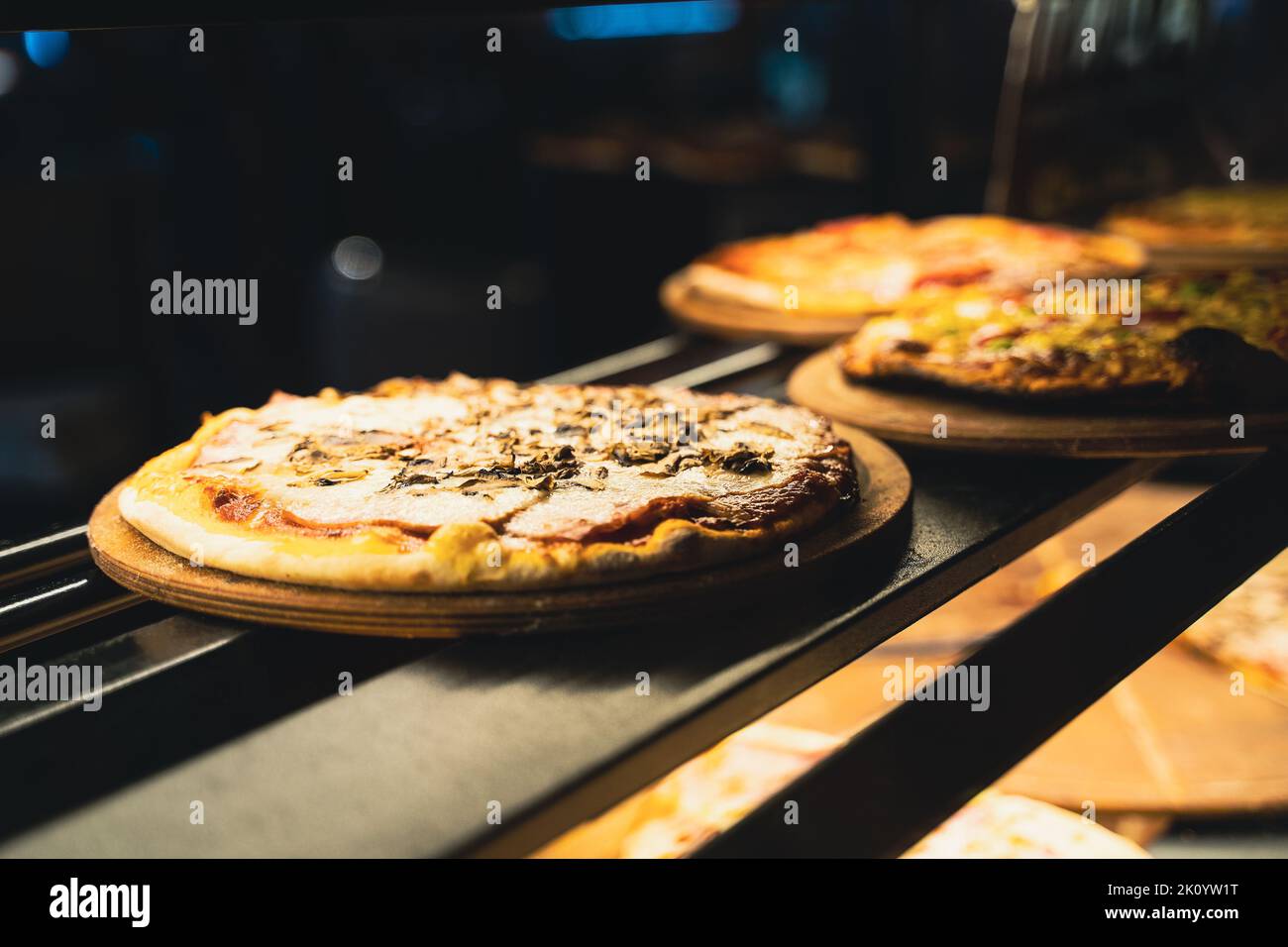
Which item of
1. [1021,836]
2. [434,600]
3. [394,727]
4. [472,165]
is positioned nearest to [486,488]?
[434,600]

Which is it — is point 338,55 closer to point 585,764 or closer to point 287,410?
point 287,410

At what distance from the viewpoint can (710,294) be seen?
3738 millimetres

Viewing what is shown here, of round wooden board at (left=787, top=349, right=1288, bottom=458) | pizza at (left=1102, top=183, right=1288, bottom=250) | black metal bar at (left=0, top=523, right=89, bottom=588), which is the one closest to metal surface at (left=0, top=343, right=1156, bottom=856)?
black metal bar at (left=0, top=523, right=89, bottom=588)

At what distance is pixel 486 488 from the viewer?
73.4 inches

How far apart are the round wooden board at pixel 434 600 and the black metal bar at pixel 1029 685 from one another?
0.97ft

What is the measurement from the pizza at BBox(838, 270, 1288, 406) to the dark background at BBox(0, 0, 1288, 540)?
1452 millimetres

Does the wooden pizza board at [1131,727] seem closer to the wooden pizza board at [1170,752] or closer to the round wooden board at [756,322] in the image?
the wooden pizza board at [1170,752]

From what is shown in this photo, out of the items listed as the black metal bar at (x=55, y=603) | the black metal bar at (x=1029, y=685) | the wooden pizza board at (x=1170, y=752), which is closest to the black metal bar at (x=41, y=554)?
the black metal bar at (x=55, y=603)

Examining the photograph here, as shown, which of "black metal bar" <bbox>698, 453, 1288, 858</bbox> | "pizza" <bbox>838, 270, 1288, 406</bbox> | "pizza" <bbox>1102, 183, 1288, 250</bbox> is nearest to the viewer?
"black metal bar" <bbox>698, 453, 1288, 858</bbox>

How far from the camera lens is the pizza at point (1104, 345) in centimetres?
239

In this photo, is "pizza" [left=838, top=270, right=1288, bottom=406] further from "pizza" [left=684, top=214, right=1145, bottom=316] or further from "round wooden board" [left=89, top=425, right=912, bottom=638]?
"round wooden board" [left=89, top=425, right=912, bottom=638]

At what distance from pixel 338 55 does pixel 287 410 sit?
6814mm

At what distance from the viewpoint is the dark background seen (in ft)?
16.2
